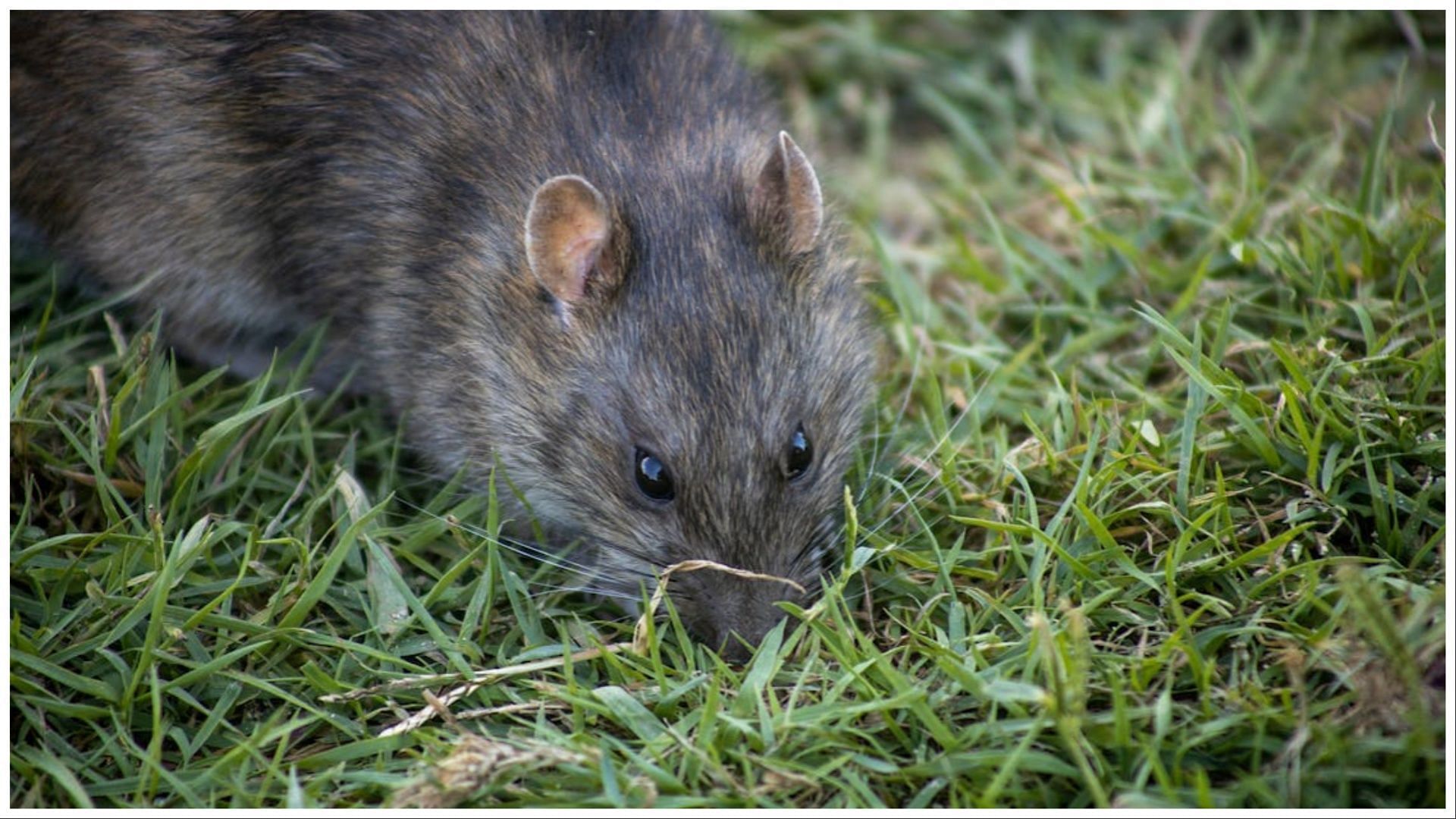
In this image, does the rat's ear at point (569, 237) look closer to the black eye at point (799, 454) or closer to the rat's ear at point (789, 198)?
the rat's ear at point (789, 198)

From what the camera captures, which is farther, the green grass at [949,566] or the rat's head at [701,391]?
the rat's head at [701,391]

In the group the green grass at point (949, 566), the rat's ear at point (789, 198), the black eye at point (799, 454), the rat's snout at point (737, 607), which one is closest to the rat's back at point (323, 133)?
the rat's ear at point (789, 198)

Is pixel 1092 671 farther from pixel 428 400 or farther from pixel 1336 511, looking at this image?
pixel 428 400

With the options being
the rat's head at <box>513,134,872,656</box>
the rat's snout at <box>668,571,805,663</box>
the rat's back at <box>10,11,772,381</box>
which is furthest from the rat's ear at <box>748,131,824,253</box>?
the rat's snout at <box>668,571,805,663</box>

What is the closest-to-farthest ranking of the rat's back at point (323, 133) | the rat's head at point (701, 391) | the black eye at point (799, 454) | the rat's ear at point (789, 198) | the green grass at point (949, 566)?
the green grass at point (949, 566)
the rat's head at point (701, 391)
the black eye at point (799, 454)
the rat's ear at point (789, 198)
the rat's back at point (323, 133)

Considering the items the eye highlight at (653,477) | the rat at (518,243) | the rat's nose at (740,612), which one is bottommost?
the rat's nose at (740,612)

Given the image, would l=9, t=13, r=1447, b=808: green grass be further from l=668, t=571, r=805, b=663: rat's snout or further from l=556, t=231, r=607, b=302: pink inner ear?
l=556, t=231, r=607, b=302: pink inner ear

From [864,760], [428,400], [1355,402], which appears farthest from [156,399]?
[1355,402]
